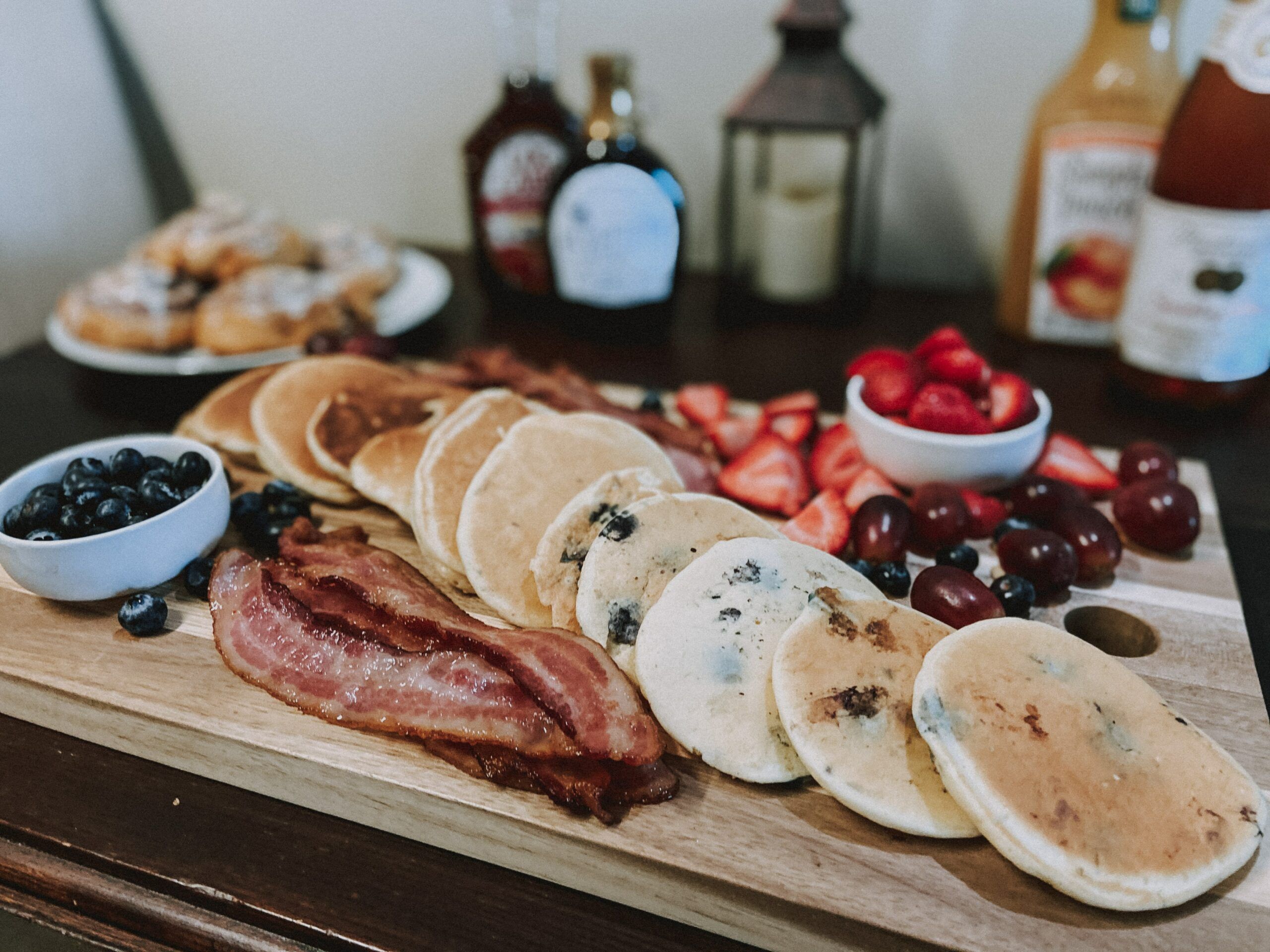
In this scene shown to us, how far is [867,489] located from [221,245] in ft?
4.69

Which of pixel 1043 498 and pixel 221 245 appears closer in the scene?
pixel 1043 498

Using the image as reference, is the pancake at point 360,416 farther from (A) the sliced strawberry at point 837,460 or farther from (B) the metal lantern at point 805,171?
(B) the metal lantern at point 805,171

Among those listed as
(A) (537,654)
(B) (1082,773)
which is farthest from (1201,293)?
(A) (537,654)

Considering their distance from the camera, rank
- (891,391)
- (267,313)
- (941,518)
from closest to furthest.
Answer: (941,518) → (891,391) → (267,313)

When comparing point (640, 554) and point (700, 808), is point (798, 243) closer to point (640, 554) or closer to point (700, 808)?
point (640, 554)

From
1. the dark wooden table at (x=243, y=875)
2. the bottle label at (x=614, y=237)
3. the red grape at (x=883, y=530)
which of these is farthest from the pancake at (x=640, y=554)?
the bottle label at (x=614, y=237)

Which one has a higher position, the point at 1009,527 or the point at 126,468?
the point at 126,468

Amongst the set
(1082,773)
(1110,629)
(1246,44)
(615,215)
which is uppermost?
(1246,44)

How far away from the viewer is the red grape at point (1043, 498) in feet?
3.56

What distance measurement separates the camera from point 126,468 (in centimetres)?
104

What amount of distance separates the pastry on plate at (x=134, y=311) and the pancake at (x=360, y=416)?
58cm

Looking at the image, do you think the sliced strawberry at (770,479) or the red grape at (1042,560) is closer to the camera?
the red grape at (1042,560)

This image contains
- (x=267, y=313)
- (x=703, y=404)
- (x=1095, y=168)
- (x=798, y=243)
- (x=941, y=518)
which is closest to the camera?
(x=941, y=518)

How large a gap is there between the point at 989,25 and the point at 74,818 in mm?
1977
